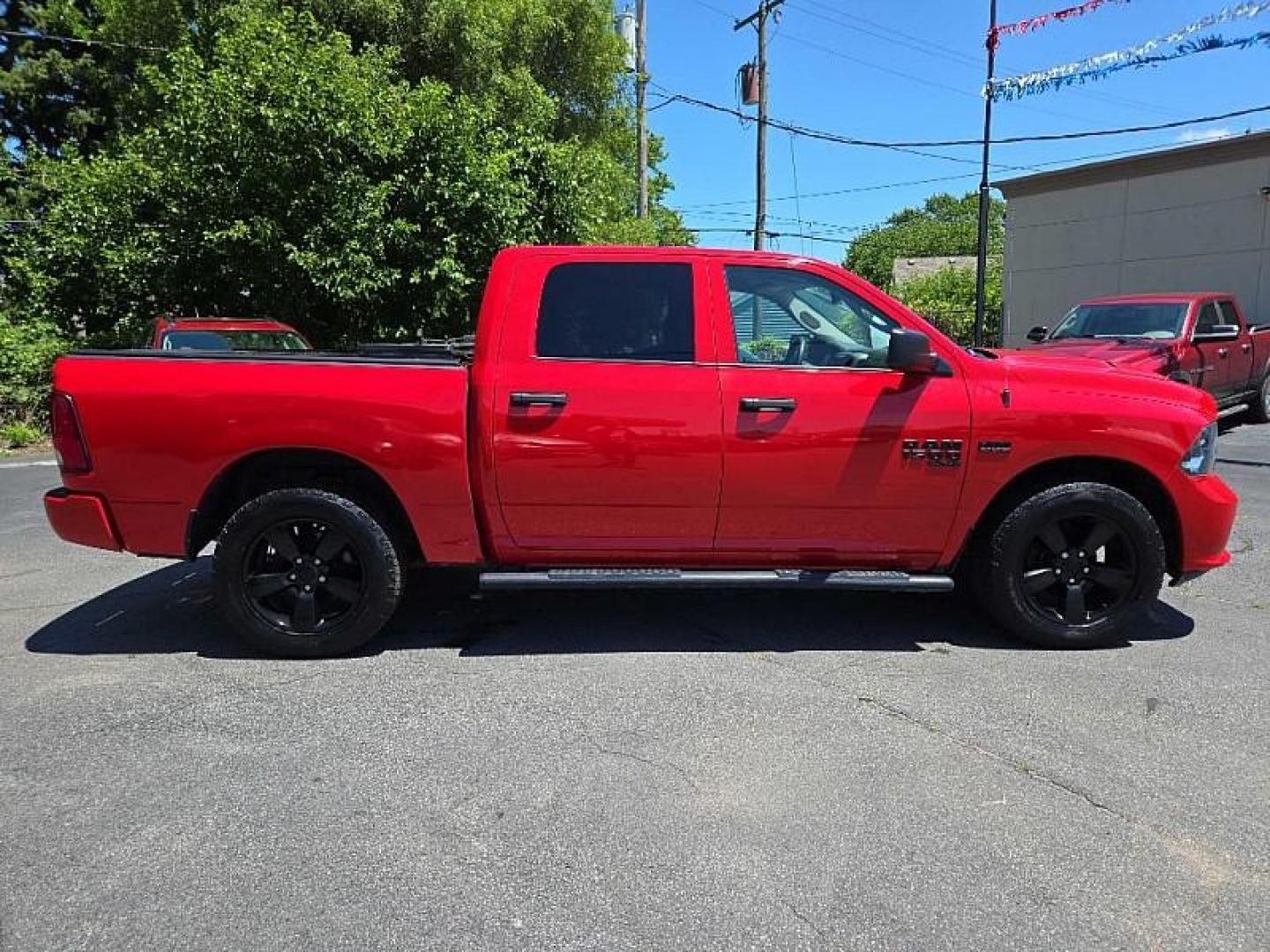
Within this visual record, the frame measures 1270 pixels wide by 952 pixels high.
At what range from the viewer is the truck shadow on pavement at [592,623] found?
4.52 meters

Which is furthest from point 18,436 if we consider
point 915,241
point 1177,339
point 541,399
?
point 915,241

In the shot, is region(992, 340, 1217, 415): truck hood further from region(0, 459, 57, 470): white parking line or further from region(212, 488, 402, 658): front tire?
region(0, 459, 57, 470): white parking line

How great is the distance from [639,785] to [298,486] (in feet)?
7.61

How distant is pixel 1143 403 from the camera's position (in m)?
4.24

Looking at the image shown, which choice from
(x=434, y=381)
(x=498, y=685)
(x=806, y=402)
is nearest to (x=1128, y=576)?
(x=806, y=402)

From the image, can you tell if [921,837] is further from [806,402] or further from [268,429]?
[268,429]

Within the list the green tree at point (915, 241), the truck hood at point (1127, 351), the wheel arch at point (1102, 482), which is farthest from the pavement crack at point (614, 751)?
the green tree at point (915, 241)

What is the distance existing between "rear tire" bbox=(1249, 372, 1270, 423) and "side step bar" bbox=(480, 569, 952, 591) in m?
11.2

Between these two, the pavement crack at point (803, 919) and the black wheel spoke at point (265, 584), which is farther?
the black wheel spoke at point (265, 584)

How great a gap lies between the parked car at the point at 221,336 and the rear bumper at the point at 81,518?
5.80 meters

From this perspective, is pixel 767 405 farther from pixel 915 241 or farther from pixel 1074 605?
pixel 915 241

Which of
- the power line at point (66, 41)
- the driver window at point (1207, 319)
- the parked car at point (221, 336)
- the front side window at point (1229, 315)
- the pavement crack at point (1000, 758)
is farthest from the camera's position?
the power line at point (66, 41)

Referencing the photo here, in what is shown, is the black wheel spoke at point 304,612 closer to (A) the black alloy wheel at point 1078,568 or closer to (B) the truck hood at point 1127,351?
(A) the black alloy wheel at point 1078,568

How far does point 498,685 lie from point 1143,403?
11.0ft
